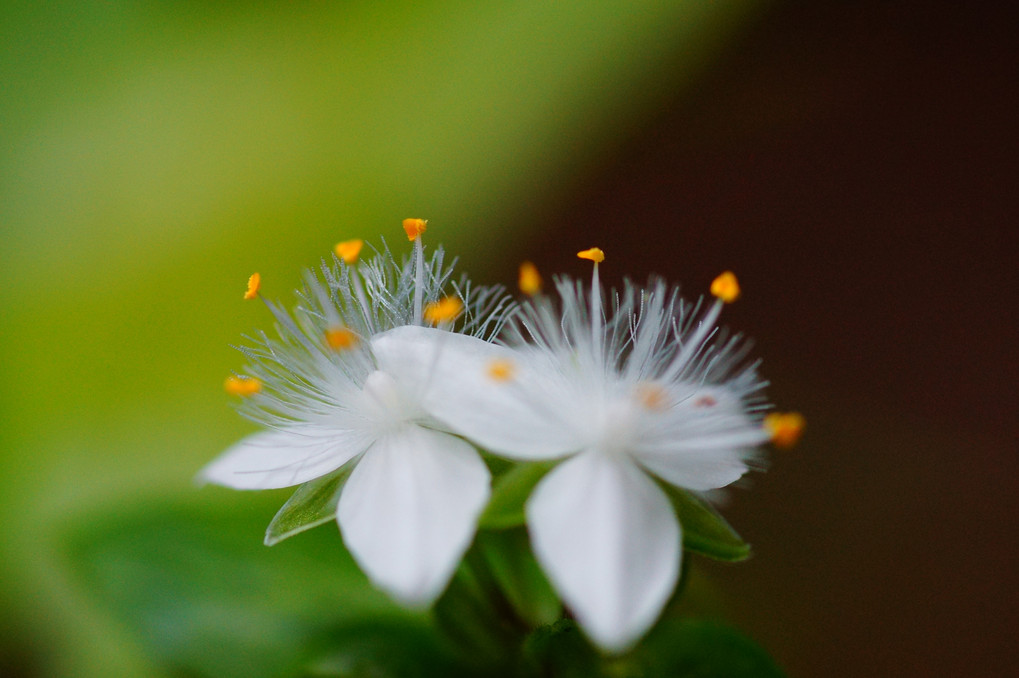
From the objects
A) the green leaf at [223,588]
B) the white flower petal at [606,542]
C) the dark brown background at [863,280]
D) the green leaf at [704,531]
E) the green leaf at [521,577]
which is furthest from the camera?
the dark brown background at [863,280]

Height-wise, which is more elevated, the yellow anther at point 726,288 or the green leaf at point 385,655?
the yellow anther at point 726,288

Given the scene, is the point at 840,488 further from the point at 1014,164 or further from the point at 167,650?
the point at 167,650

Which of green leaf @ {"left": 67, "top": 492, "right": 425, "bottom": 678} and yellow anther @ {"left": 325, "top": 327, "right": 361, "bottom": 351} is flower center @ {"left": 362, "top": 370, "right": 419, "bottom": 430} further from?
green leaf @ {"left": 67, "top": 492, "right": 425, "bottom": 678}

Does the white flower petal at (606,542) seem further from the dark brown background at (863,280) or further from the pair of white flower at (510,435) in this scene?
the dark brown background at (863,280)

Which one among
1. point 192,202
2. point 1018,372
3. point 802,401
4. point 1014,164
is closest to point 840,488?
point 802,401

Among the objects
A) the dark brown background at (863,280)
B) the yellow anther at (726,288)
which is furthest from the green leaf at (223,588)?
the dark brown background at (863,280)

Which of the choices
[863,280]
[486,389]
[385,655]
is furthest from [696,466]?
[863,280]

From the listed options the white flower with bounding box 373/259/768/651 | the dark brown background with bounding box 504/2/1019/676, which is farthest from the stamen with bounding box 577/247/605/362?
the dark brown background with bounding box 504/2/1019/676
